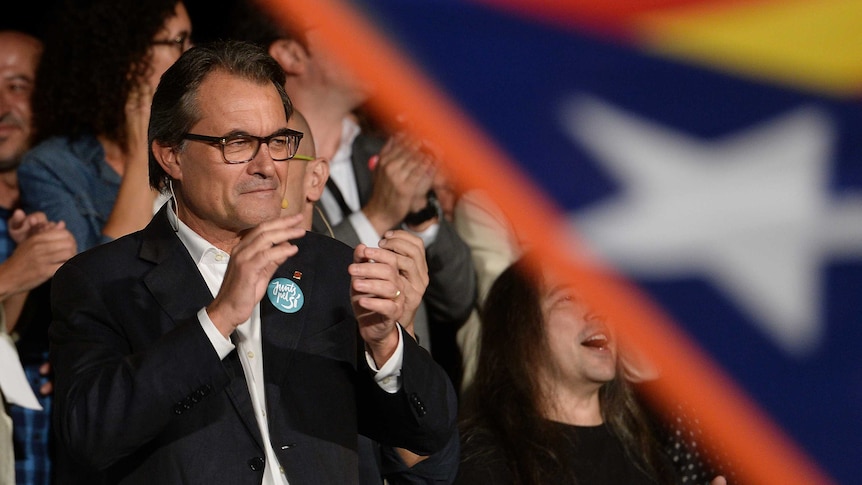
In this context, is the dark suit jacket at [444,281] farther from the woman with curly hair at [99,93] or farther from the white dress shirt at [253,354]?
the white dress shirt at [253,354]

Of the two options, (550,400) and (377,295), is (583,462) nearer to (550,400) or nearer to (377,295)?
(550,400)

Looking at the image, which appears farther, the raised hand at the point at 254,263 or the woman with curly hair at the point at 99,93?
the woman with curly hair at the point at 99,93

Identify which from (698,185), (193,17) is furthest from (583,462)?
(193,17)

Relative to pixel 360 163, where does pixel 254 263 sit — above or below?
above

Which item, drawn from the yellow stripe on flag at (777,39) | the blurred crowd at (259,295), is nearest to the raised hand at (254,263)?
the blurred crowd at (259,295)

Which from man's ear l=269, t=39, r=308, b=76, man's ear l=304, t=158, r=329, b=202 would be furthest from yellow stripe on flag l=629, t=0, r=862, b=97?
man's ear l=304, t=158, r=329, b=202

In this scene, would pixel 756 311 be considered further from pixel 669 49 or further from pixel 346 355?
pixel 346 355

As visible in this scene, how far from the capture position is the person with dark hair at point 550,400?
3.04m

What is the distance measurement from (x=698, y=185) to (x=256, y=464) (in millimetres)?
1979

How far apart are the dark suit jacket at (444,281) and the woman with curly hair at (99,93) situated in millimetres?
575

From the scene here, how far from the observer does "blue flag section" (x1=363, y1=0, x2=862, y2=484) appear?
3609 millimetres

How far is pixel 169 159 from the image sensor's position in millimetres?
2209

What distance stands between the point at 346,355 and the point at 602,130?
1.67m

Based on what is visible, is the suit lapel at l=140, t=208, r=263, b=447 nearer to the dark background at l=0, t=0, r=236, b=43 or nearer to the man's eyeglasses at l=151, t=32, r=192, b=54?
the man's eyeglasses at l=151, t=32, r=192, b=54
